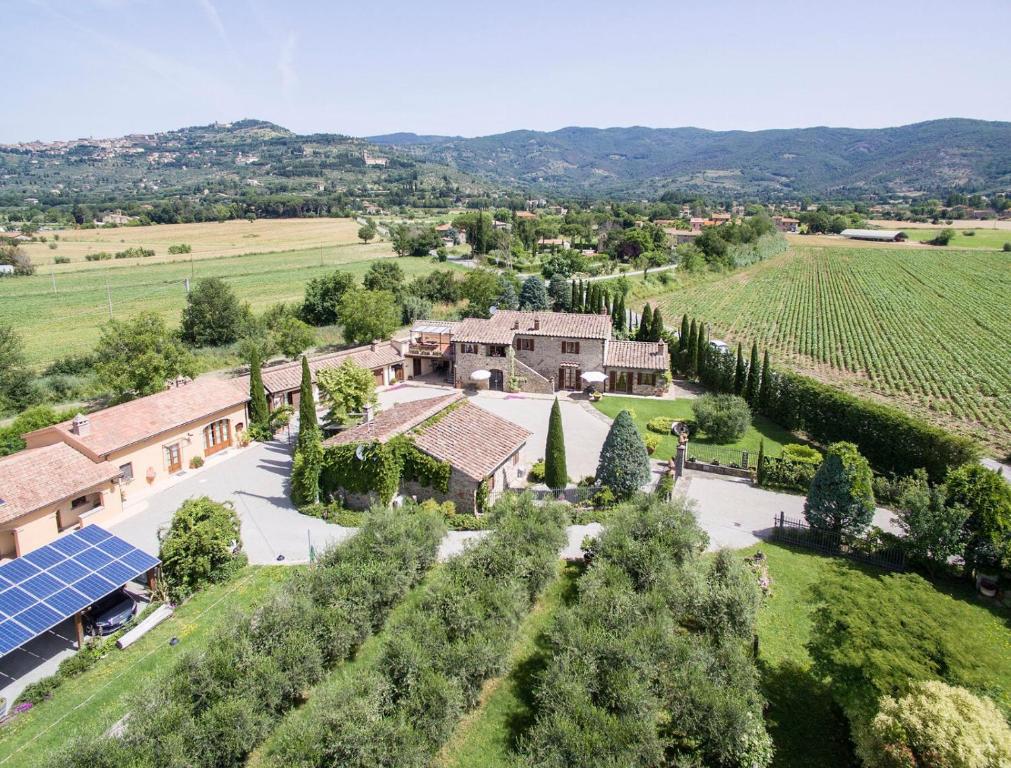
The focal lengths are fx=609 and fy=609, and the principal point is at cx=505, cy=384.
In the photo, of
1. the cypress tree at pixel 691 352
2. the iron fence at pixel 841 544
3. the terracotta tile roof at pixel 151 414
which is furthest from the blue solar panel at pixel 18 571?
the cypress tree at pixel 691 352

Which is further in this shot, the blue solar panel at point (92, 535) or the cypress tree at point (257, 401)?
the cypress tree at point (257, 401)

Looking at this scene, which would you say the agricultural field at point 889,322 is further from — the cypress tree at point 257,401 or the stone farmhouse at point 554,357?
the cypress tree at point 257,401

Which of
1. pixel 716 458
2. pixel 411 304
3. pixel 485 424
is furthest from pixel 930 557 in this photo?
pixel 411 304

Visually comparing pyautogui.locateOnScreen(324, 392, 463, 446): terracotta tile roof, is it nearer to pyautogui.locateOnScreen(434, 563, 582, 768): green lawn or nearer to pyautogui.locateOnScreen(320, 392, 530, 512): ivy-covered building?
pyautogui.locateOnScreen(320, 392, 530, 512): ivy-covered building

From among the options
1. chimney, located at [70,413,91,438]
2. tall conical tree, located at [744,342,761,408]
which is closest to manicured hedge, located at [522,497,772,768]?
chimney, located at [70,413,91,438]

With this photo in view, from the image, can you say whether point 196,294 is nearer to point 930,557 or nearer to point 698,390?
point 698,390
